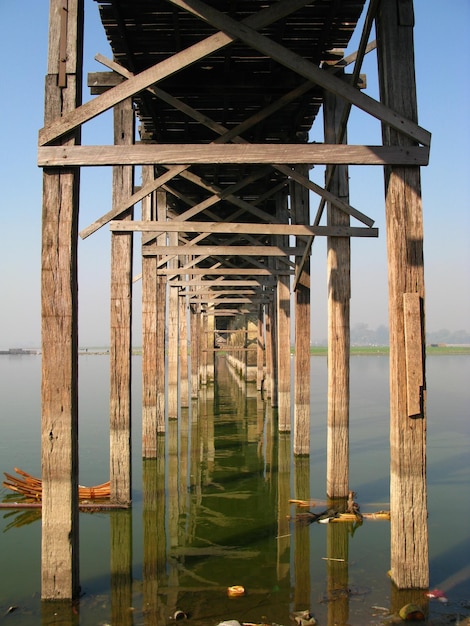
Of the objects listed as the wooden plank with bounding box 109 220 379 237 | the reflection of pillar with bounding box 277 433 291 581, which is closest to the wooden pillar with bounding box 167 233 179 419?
the reflection of pillar with bounding box 277 433 291 581

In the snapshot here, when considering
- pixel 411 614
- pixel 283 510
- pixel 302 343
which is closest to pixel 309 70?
pixel 411 614

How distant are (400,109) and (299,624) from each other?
13.3ft

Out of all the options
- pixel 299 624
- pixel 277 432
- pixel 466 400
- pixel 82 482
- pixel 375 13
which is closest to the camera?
pixel 299 624

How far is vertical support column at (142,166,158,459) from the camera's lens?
435 inches

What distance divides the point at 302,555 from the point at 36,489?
438 cm

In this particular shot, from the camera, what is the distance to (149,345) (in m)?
12.0

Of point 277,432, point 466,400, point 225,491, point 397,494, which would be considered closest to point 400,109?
point 397,494

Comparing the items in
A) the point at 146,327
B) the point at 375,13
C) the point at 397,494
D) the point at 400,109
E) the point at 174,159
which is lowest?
the point at 397,494

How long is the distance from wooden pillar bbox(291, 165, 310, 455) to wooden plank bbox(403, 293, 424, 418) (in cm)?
582

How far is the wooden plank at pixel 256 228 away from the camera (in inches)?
324

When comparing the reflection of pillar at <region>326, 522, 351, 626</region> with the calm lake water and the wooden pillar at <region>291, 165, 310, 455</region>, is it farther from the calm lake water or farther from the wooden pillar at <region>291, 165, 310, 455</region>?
the wooden pillar at <region>291, 165, 310, 455</region>

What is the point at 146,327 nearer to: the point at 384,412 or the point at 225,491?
the point at 225,491

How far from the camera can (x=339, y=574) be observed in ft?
19.6

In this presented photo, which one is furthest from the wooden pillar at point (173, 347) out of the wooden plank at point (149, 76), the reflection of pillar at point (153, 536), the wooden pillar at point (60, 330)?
the wooden plank at point (149, 76)
